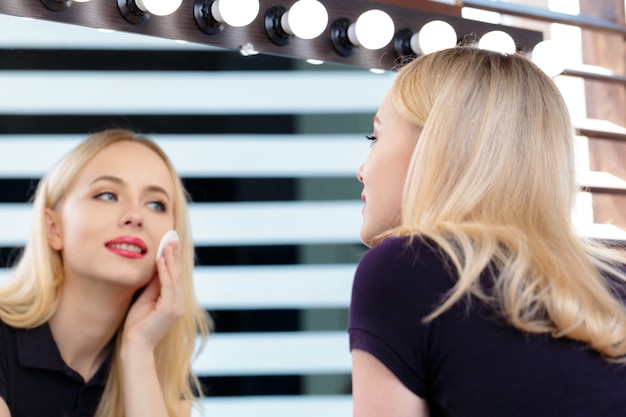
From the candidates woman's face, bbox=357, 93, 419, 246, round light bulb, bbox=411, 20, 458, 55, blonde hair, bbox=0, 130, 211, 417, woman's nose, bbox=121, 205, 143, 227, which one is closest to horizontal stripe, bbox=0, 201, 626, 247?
blonde hair, bbox=0, 130, 211, 417

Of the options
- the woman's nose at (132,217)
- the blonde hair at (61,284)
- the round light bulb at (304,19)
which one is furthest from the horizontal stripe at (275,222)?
the round light bulb at (304,19)

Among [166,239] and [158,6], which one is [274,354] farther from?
[158,6]

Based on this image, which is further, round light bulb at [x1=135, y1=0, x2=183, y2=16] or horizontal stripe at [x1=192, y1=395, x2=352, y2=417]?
horizontal stripe at [x1=192, y1=395, x2=352, y2=417]

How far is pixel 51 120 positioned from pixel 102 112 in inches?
3.6

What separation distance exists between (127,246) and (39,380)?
249 millimetres

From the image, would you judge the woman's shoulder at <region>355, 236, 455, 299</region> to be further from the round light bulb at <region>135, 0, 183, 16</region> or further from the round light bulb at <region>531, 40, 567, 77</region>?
the round light bulb at <region>531, 40, 567, 77</region>

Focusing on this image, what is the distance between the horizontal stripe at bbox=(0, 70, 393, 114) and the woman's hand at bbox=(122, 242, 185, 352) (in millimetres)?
328

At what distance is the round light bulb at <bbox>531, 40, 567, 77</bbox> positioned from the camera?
1.73m

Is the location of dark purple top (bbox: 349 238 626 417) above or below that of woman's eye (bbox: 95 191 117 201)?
below

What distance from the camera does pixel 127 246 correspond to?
1337 millimetres

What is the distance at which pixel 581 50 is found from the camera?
6.06ft

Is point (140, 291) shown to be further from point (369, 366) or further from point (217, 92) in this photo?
point (369, 366)

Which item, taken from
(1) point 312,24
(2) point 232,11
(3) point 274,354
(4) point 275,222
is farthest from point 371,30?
(3) point 274,354

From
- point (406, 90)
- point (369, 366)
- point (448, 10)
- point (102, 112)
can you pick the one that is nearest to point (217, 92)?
point (102, 112)
